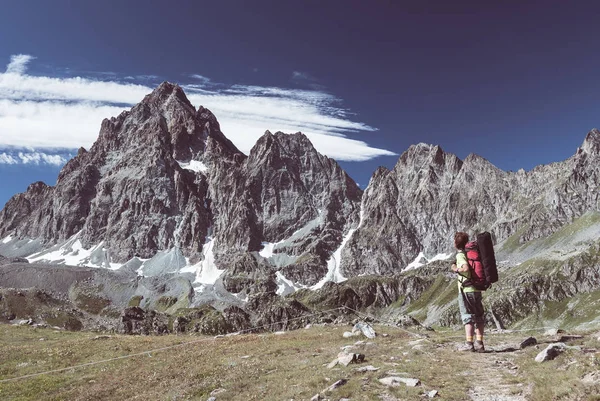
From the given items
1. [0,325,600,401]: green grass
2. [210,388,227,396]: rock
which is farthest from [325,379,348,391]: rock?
[210,388,227,396]: rock

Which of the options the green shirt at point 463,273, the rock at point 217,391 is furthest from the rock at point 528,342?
the rock at point 217,391

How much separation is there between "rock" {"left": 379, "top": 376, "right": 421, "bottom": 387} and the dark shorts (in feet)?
16.2

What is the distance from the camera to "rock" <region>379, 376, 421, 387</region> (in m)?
15.8

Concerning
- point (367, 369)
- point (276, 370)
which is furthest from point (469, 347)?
point (276, 370)

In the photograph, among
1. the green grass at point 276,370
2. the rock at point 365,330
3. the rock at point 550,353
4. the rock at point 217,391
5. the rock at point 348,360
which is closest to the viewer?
the green grass at point 276,370

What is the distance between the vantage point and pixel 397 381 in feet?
53.0

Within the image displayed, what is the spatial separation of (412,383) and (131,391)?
49.6 feet

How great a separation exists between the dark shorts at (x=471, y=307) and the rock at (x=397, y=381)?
4950 mm

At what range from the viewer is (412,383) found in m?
15.7

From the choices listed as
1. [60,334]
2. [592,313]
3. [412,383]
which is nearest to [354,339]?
[412,383]

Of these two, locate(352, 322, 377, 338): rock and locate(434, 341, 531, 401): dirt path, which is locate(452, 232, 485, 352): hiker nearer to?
locate(434, 341, 531, 401): dirt path

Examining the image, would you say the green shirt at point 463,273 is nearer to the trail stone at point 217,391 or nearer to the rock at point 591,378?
the rock at point 591,378

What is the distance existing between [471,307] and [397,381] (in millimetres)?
5601

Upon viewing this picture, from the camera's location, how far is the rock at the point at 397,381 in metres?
15.8
